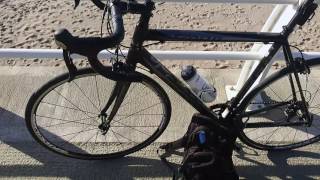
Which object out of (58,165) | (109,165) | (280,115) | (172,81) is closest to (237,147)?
(280,115)

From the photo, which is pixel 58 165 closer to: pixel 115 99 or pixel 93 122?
pixel 93 122

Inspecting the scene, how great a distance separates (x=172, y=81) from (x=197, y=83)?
18 cm

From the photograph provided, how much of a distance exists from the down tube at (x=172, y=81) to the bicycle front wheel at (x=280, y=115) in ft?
1.02

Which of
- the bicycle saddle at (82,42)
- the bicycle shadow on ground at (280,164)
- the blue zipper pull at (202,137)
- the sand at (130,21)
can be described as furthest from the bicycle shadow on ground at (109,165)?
the sand at (130,21)

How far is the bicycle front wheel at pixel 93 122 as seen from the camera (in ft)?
11.1

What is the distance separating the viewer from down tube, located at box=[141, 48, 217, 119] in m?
2.67

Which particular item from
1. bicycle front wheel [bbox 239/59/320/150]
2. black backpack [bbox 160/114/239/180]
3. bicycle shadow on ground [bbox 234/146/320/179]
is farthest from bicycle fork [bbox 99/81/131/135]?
bicycle shadow on ground [bbox 234/146/320/179]

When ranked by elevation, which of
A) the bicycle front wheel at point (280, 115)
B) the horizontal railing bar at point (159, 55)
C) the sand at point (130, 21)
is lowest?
the bicycle front wheel at point (280, 115)

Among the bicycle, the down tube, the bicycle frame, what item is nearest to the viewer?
the bicycle

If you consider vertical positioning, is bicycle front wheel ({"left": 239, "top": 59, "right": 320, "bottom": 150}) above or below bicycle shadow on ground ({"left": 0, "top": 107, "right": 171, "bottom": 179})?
above

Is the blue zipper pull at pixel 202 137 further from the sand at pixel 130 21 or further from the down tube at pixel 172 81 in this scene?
the sand at pixel 130 21

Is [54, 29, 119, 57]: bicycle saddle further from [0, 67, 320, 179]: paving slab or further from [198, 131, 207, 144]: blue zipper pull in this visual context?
[0, 67, 320, 179]: paving slab

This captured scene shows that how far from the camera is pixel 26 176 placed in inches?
128

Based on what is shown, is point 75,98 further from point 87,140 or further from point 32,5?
point 32,5
